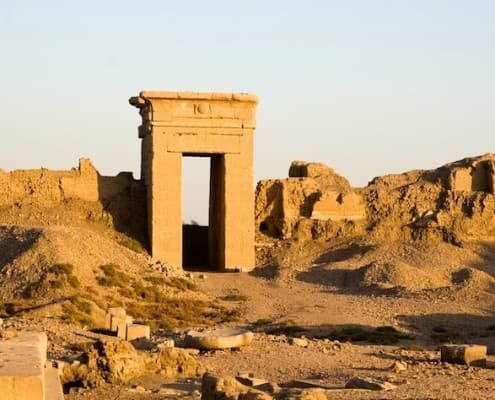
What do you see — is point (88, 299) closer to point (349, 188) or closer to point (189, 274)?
point (189, 274)

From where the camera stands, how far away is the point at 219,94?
31.5 meters

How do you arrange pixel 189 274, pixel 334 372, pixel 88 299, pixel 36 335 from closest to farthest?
pixel 36 335, pixel 334 372, pixel 88 299, pixel 189 274

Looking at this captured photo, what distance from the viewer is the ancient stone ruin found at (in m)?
31.4

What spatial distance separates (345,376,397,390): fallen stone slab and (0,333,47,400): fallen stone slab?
355 cm

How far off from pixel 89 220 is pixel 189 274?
3.56 m

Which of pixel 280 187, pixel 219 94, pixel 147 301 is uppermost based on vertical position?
pixel 219 94

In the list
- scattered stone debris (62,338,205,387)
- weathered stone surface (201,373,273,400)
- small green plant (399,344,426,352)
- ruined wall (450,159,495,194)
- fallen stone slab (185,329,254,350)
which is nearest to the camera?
weathered stone surface (201,373,273,400)

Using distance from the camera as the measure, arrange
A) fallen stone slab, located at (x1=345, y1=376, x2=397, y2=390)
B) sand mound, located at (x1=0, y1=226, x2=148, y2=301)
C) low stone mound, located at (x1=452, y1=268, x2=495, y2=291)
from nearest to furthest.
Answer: fallen stone slab, located at (x1=345, y1=376, x2=397, y2=390) → sand mound, located at (x1=0, y1=226, x2=148, y2=301) → low stone mound, located at (x1=452, y1=268, x2=495, y2=291)

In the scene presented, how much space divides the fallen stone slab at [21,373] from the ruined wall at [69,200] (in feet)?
64.1

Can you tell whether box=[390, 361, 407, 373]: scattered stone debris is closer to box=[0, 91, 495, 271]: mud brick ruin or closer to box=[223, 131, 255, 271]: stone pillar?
box=[0, 91, 495, 271]: mud brick ruin

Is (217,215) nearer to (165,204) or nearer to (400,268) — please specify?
(165,204)

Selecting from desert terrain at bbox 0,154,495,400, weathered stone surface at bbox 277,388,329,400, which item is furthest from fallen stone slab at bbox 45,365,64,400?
weathered stone surface at bbox 277,388,329,400

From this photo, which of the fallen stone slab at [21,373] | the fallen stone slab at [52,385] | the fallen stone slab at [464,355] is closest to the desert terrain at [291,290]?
the fallen stone slab at [464,355]

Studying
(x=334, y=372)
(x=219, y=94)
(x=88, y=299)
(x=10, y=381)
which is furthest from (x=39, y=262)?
(x=10, y=381)
